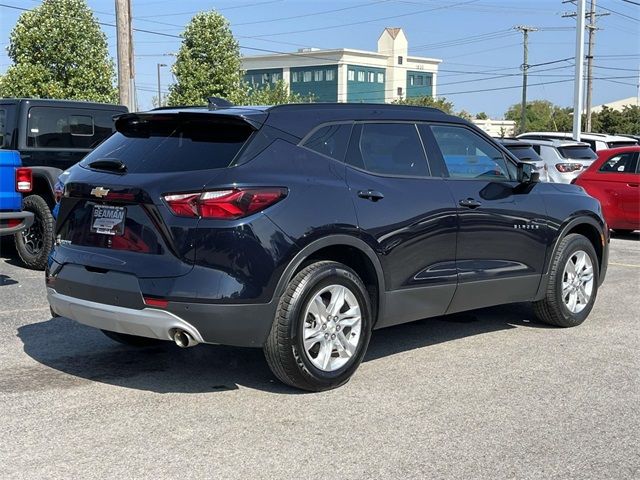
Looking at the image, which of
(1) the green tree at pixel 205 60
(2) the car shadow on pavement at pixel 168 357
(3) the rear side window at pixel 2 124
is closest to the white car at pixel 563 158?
(2) the car shadow on pavement at pixel 168 357

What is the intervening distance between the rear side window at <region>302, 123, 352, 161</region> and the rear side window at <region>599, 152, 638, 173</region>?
956 cm

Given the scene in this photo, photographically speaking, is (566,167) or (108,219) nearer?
(108,219)

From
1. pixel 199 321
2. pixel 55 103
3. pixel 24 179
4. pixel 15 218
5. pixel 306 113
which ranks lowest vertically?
pixel 199 321

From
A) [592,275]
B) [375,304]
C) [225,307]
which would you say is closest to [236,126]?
[225,307]

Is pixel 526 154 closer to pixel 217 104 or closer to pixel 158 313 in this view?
pixel 217 104

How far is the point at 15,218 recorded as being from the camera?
8492 mm

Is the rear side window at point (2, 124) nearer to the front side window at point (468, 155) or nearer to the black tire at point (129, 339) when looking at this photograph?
the black tire at point (129, 339)

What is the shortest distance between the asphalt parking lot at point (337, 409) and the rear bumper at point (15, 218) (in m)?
1.83

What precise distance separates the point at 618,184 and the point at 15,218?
381 inches

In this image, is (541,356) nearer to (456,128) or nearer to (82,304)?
(456,128)

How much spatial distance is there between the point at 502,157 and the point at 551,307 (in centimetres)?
136

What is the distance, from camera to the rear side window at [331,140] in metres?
5.16

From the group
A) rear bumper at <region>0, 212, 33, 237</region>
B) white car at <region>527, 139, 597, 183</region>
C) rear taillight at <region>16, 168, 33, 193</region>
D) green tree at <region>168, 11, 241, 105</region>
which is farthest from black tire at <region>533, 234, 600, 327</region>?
green tree at <region>168, 11, 241, 105</region>

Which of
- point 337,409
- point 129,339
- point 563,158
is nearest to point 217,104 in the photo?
point 129,339
